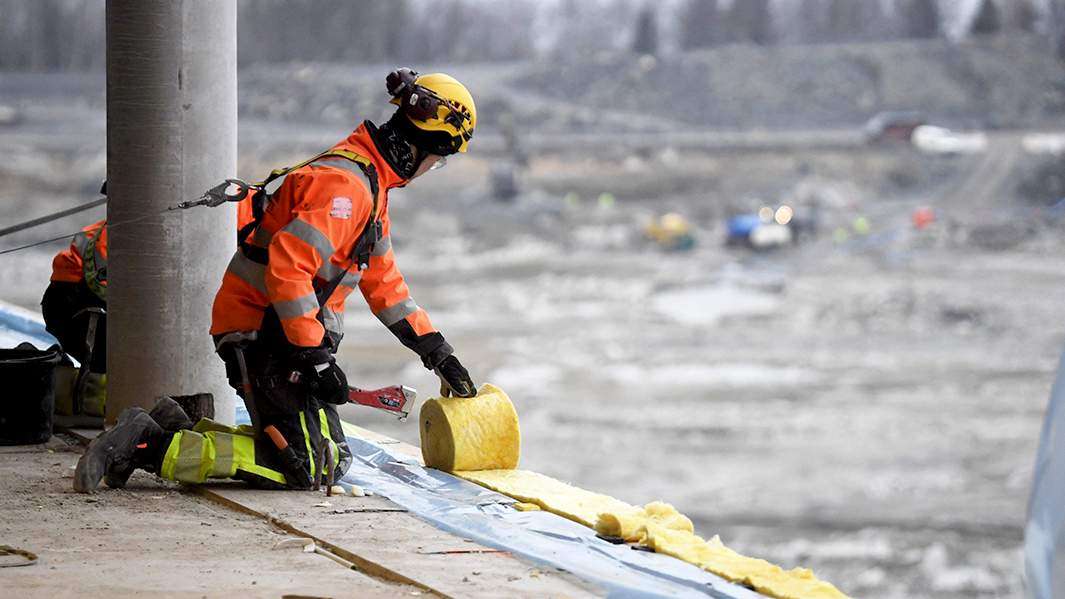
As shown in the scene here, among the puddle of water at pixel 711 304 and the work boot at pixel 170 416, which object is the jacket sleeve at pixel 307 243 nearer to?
the work boot at pixel 170 416

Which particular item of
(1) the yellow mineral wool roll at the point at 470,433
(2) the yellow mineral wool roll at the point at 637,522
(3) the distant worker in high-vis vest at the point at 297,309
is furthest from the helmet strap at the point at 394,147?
(2) the yellow mineral wool roll at the point at 637,522

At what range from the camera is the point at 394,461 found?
5070 mm

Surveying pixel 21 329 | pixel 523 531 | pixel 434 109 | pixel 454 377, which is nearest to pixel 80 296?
pixel 21 329

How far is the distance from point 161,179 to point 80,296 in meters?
0.85

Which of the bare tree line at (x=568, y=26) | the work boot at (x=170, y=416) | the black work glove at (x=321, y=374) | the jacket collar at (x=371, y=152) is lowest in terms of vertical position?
the work boot at (x=170, y=416)

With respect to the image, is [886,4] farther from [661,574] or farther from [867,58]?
[661,574]

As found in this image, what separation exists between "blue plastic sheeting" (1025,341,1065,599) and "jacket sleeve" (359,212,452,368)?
7.17 feet

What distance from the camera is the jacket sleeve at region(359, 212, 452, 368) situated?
484cm

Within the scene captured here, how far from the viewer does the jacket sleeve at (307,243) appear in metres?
4.27

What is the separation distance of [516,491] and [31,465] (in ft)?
5.34

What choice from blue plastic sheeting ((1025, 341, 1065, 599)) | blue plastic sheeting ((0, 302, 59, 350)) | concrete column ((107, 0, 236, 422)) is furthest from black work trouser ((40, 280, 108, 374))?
blue plastic sheeting ((1025, 341, 1065, 599))

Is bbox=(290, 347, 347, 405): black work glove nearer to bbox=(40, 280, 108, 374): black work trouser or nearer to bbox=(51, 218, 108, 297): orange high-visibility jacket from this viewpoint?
bbox=(51, 218, 108, 297): orange high-visibility jacket

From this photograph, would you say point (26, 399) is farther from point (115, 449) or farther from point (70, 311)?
point (115, 449)

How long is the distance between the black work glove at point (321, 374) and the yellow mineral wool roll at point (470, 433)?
520 millimetres
